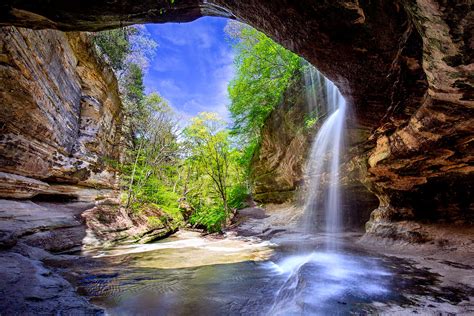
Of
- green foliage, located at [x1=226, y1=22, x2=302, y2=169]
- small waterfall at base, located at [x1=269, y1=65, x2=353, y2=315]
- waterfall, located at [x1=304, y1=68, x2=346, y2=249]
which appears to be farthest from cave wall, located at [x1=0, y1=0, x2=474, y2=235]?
green foliage, located at [x1=226, y1=22, x2=302, y2=169]

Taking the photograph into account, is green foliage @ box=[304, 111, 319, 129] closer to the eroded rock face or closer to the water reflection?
the eroded rock face

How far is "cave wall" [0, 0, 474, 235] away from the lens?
2962mm

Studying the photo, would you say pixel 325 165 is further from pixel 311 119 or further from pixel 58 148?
pixel 58 148

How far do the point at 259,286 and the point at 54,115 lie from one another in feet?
32.9

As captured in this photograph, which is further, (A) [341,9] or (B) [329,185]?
(B) [329,185]

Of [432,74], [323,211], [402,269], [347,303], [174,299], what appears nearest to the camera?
[347,303]

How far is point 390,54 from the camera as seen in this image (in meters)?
4.10

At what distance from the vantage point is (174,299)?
315 cm

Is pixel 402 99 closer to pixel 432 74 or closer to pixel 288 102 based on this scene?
pixel 432 74

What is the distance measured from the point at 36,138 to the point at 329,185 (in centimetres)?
1191

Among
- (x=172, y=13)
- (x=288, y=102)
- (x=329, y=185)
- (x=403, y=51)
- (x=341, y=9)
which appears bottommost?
(x=329, y=185)

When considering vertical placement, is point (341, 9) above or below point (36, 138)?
above

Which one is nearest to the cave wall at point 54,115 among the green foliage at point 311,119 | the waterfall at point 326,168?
the green foliage at point 311,119

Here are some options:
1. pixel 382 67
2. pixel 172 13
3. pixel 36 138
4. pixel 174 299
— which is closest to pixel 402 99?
pixel 382 67
